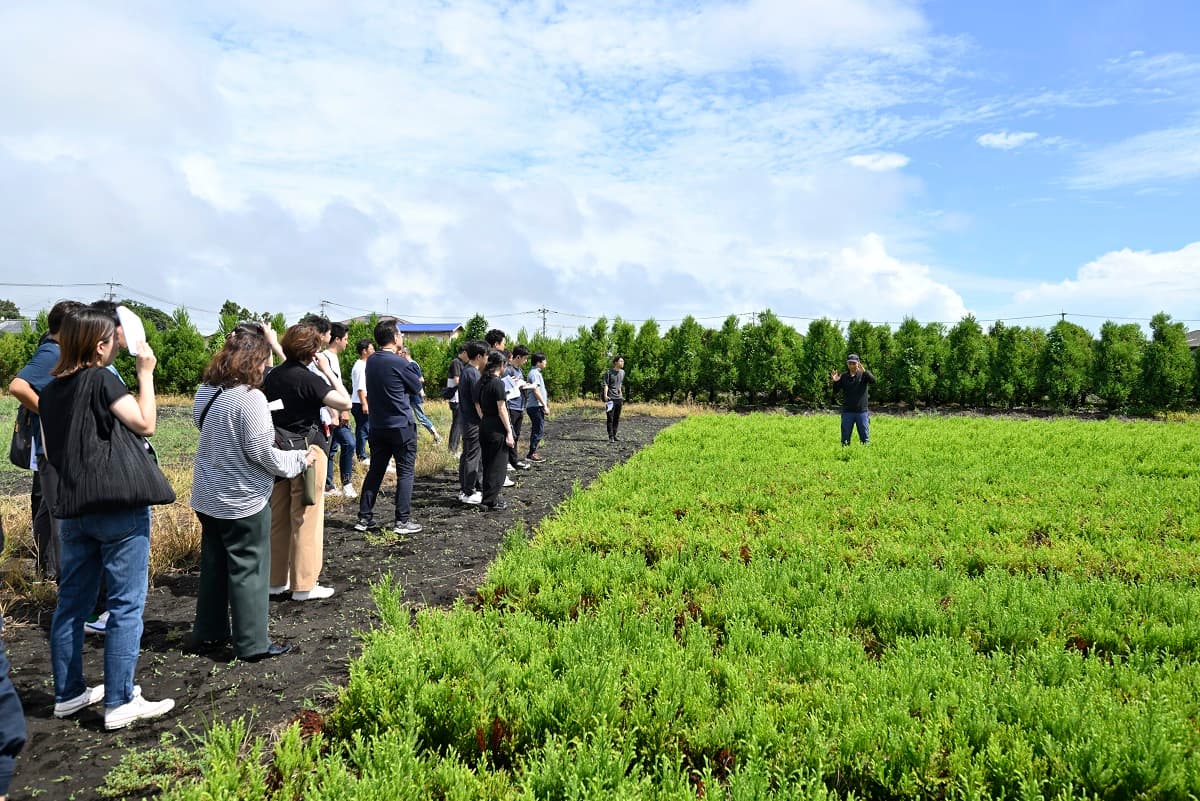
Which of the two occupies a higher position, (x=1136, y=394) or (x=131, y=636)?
(x=1136, y=394)

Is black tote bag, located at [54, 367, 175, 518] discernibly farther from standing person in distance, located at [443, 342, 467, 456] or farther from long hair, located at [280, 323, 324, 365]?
standing person in distance, located at [443, 342, 467, 456]

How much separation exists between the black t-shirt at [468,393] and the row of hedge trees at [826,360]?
18.1m

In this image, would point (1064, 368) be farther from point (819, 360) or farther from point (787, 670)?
point (787, 670)

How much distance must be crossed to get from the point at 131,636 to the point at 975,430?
17331mm

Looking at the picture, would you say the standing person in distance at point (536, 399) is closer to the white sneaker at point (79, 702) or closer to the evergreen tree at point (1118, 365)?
the white sneaker at point (79, 702)

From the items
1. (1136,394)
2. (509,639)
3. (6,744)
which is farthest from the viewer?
(1136,394)

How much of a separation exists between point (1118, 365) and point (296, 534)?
29.6 meters

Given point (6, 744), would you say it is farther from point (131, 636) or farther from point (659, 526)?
point (659, 526)

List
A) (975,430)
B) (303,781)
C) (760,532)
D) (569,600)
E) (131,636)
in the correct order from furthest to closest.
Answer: (975,430), (760,532), (569,600), (131,636), (303,781)

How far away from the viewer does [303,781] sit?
2.86 metres

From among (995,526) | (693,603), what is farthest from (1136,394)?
(693,603)

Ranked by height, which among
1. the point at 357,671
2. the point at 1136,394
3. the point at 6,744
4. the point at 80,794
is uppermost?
the point at 1136,394

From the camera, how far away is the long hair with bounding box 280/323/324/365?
498cm

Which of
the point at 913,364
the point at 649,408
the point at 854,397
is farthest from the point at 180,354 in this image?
the point at 913,364
